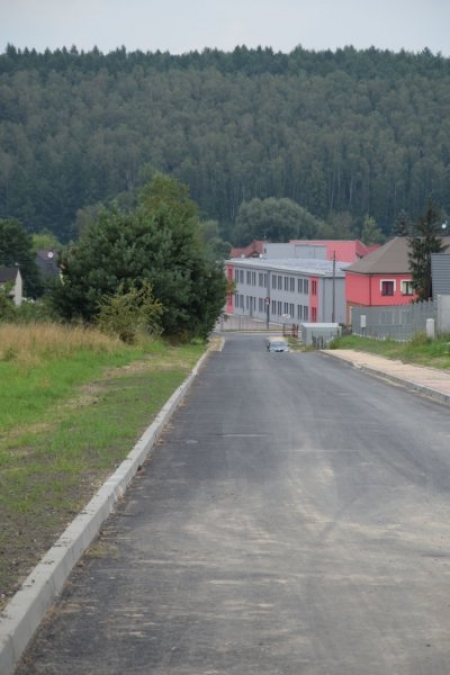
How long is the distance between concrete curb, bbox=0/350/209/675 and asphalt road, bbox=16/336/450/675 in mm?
90

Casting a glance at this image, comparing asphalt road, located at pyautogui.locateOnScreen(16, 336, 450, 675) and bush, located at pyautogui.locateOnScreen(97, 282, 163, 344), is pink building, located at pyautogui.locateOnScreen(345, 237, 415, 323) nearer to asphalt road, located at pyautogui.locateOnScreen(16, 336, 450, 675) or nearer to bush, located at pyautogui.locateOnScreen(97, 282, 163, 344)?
bush, located at pyautogui.locateOnScreen(97, 282, 163, 344)

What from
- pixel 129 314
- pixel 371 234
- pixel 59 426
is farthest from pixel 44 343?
pixel 371 234

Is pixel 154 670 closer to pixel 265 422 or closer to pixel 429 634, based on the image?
pixel 429 634

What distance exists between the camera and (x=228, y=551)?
8289 mm

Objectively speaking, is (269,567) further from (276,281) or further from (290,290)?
(276,281)

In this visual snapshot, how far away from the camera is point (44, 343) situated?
95.6 ft

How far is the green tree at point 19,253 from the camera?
109875 mm

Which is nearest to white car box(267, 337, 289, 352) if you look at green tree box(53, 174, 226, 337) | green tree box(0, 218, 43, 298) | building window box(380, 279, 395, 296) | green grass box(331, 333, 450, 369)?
green tree box(53, 174, 226, 337)

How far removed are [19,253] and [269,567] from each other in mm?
105062

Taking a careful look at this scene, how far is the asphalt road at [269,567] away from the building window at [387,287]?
7870 centimetres

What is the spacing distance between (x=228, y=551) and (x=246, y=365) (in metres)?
27.9

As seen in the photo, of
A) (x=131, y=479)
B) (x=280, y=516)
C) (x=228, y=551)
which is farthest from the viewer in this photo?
(x=131, y=479)

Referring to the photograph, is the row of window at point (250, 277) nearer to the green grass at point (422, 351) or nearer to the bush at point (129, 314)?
the green grass at point (422, 351)

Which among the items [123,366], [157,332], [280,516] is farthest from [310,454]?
[157,332]
